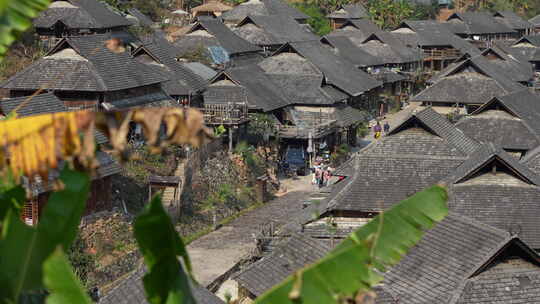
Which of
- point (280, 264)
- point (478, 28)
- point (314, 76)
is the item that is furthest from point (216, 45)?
point (478, 28)

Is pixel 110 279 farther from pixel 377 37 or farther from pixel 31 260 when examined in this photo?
pixel 377 37

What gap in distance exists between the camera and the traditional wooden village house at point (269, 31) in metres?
62.0

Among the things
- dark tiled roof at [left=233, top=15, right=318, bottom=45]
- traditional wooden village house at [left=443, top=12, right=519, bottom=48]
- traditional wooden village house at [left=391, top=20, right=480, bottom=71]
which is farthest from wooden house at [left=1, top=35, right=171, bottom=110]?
traditional wooden village house at [left=443, top=12, right=519, bottom=48]

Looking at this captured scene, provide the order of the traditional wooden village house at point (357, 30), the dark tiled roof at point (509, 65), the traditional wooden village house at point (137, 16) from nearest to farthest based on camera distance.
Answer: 1. the dark tiled roof at point (509, 65)
2. the traditional wooden village house at point (137, 16)
3. the traditional wooden village house at point (357, 30)

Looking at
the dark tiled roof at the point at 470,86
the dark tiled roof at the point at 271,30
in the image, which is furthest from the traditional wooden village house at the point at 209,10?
the dark tiled roof at the point at 470,86

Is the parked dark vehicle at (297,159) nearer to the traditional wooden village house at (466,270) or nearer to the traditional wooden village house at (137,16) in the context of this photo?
the traditional wooden village house at (137,16)

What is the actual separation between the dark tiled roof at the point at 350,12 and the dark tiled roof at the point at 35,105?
184 ft

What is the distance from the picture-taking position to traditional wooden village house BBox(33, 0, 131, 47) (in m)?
45.2

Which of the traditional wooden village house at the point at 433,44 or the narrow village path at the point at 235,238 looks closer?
the narrow village path at the point at 235,238

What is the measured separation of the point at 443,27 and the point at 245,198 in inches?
1740

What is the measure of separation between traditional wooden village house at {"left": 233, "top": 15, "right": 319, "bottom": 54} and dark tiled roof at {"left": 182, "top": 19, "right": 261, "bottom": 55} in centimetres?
361

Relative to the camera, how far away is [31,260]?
5.27m

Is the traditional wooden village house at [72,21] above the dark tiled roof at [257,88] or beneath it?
above

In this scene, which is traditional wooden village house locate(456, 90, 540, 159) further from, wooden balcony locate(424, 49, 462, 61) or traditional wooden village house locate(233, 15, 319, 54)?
wooden balcony locate(424, 49, 462, 61)
